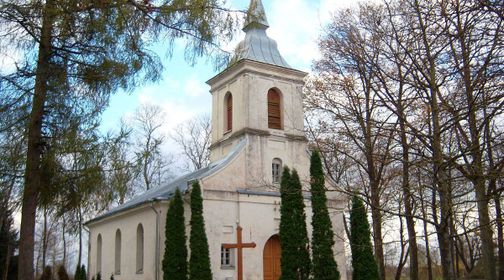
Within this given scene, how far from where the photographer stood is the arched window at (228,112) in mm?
24219

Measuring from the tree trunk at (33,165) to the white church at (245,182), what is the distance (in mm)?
11623

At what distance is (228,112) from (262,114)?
218cm

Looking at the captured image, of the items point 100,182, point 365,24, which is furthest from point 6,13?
point 365,24

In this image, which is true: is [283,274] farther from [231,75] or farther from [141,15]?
[141,15]

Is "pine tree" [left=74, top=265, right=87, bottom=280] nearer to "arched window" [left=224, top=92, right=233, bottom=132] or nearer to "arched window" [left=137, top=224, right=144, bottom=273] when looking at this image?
"arched window" [left=137, top=224, right=144, bottom=273]

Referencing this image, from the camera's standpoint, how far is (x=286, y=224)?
18516 millimetres

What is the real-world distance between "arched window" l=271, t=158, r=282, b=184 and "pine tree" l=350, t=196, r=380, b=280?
4278 mm

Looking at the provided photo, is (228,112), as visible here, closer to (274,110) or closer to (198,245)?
(274,110)

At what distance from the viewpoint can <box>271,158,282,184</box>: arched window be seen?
22.6 m

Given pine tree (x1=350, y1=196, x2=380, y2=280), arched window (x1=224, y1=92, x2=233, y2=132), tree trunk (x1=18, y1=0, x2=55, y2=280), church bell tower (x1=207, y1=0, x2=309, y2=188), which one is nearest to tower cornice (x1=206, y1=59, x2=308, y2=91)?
church bell tower (x1=207, y1=0, x2=309, y2=188)

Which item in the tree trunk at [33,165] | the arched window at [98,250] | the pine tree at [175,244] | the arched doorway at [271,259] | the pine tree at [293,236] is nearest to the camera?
the tree trunk at [33,165]

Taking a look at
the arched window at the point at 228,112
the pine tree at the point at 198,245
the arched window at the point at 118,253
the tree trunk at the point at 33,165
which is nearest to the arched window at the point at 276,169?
the arched window at the point at 228,112

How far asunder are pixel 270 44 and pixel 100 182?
17961 mm

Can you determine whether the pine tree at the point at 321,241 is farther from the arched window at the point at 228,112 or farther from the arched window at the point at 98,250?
the arched window at the point at 98,250
